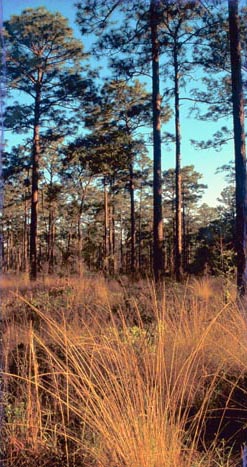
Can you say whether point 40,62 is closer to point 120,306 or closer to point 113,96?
point 113,96

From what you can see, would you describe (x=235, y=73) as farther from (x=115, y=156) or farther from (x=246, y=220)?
(x=115, y=156)

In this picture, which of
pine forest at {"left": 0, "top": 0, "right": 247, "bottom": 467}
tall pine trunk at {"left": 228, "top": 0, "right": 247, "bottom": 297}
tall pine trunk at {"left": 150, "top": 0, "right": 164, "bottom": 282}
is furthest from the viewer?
tall pine trunk at {"left": 150, "top": 0, "right": 164, "bottom": 282}

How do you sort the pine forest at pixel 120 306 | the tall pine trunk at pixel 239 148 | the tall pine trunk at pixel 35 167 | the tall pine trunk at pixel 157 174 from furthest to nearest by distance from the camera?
the tall pine trunk at pixel 35 167 < the tall pine trunk at pixel 157 174 < the tall pine trunk at pixel 239 148 < the pine forest at pixel 120 306

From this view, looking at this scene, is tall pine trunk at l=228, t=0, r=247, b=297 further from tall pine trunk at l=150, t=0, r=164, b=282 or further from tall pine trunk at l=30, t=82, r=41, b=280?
tall pine trunk at l=30, t=82, r=41, b=280

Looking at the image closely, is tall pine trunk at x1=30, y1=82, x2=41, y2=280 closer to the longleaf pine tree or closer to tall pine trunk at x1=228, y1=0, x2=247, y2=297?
the longleaf pine tree

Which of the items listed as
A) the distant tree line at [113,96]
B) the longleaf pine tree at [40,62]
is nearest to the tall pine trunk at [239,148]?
the distant tree line at [113,96]

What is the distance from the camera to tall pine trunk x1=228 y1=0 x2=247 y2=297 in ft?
19.6

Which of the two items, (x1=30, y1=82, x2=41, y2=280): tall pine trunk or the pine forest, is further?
(x1=30, y1=82, x2=41, y2=280): tall pine trunk

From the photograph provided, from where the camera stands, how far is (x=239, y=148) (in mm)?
6301

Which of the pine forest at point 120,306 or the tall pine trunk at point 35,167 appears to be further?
the tall pine trunk at point 35,167

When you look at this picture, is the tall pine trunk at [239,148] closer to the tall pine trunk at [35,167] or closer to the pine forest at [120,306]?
the pine forest at [120,306]

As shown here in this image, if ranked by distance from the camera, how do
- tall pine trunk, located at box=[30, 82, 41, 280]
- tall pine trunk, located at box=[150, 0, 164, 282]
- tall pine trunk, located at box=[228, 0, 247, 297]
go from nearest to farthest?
tall pine trunk, located at box=[228, 0, 247, 297], tall pine trunk, located at box=[150, 0, 164, 282], tall pine trunk, located at box=[30, 82, 41, 280]

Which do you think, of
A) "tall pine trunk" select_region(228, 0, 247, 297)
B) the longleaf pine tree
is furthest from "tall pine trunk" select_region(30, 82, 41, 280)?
"tall pine trunk" select_region(228, 0, 247, 297)

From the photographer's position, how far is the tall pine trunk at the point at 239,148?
597cm
